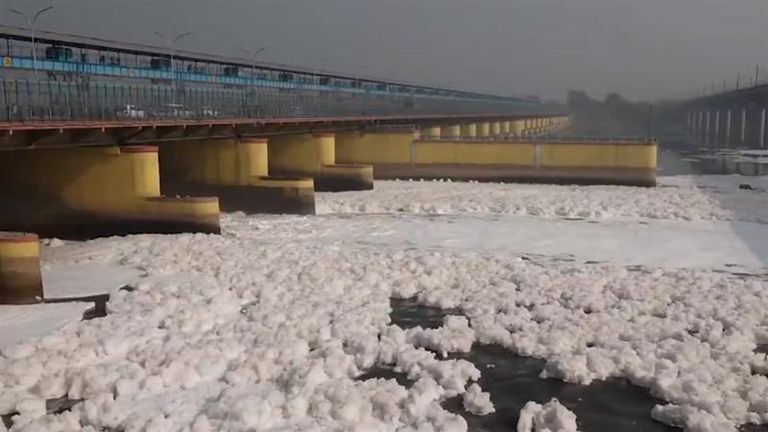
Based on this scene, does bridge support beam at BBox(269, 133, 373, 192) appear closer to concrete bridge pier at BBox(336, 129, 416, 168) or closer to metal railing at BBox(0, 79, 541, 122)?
metal railing at BBox(0, 79, 541, 122)

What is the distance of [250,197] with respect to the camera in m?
33.8

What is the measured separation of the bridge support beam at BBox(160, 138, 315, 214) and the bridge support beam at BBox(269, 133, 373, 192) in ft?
22.5

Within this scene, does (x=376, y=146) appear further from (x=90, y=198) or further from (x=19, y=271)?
(x=19, y=271)

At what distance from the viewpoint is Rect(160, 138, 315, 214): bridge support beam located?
32875mm

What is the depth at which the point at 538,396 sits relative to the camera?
39.4ft

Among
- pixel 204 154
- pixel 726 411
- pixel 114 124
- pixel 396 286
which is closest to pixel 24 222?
pixel 114 124

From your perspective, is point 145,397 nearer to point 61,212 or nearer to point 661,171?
point 61,212

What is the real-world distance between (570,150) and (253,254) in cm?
2861

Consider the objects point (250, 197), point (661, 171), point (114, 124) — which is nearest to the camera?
point (114, 124)

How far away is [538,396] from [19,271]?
12.2 metres

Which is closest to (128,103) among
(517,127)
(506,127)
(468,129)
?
(468,129)

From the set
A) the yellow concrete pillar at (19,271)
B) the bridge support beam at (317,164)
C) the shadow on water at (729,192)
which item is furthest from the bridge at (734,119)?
the yellow concrete pillar at (19,271)

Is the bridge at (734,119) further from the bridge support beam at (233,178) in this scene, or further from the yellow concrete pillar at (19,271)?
the yellow concrete pillar at (19,271)

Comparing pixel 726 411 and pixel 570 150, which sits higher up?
pixel 570 150
